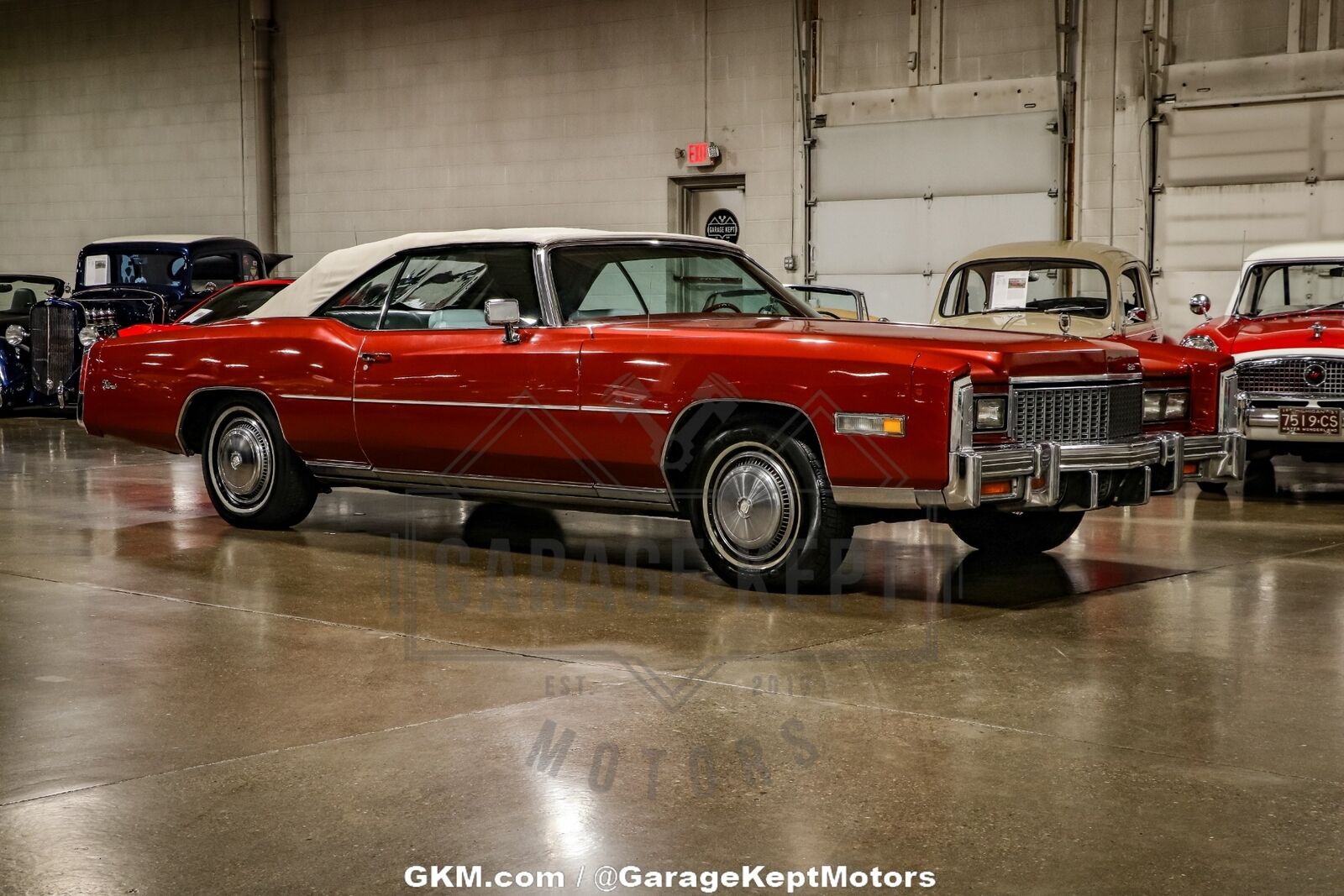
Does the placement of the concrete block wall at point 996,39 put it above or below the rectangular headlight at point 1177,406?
above

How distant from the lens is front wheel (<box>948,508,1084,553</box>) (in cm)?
721

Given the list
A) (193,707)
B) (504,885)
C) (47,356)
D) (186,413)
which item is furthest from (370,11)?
(504,885)

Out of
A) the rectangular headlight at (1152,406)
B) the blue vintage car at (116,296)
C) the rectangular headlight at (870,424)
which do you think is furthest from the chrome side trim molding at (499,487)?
the blue vintage car at (116,296)

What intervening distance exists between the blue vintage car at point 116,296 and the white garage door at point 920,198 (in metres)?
6.38

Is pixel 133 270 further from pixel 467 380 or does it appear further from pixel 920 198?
pixel 467 380

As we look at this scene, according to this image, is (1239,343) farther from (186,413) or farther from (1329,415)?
(186,413)

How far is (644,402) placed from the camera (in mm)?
6367

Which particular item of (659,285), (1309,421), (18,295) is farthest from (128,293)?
(1309,421)

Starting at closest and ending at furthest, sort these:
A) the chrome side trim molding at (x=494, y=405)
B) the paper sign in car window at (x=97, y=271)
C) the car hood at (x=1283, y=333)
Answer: the chrome side trim molding at (x=494, y=405) < the car hood at (x=1283, y=333) < the paper sign in car window at (x=97, y=271)

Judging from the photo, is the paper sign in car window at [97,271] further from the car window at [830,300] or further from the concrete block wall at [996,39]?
the concrete block wall at [996,39]

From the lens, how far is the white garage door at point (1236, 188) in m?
14.5

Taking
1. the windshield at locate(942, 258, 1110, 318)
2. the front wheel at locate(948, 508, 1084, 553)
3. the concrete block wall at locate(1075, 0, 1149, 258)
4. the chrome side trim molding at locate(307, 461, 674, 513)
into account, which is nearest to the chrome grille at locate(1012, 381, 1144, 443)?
the front wheel at locate(948, 508, 1084, 553)

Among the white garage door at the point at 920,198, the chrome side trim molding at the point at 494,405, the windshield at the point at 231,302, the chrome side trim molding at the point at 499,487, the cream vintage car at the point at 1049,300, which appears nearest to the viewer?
the chrome side trim molding at the point at 494,405

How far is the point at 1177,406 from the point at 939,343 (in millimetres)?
1617
